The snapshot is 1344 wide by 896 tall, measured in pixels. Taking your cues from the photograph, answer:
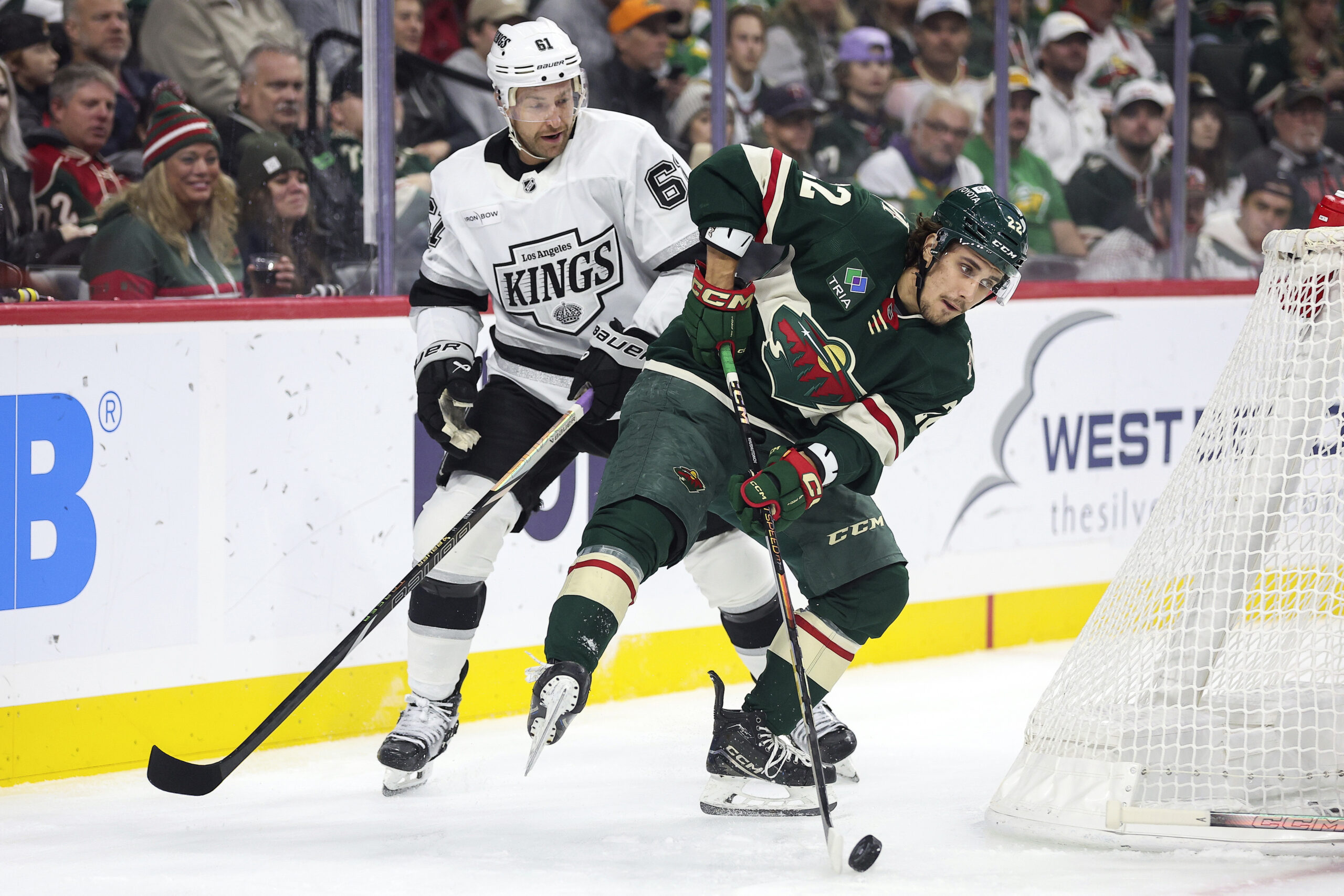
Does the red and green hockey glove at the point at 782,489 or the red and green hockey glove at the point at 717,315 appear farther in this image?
the red and green hockey glove at the point at 717,315

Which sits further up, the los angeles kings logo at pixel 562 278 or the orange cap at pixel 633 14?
the orange cap at pixel 633 14

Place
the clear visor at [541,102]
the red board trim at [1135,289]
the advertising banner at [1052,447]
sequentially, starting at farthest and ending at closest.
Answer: the red board trim at [1135,289] < the advertising banner at [1052,447] < the clear visor at [541,102]

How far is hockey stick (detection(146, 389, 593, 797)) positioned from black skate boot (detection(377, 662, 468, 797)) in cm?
25

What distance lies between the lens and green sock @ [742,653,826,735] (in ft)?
8.45

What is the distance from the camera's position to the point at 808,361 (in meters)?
2.59

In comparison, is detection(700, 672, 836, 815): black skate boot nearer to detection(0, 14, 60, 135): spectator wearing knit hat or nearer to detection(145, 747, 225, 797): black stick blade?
Result: detection(145, 747, 225, 797): black stick blade

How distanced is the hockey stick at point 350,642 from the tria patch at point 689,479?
0.36 m

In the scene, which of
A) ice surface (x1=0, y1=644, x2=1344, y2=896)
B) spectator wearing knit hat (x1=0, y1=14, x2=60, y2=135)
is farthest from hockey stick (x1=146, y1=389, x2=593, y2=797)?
spectator wearing knit hat (x1=0, y1=14, x2=60, y2=135)

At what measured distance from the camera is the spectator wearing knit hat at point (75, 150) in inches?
125

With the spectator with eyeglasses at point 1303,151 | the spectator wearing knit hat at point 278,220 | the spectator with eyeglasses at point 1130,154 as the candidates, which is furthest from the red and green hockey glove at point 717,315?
the spectator with eyeglasses at point 1303,151

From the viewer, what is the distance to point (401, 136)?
368 cm

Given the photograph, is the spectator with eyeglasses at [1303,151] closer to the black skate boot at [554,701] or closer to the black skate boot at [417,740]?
the black skate boot at [417,740]

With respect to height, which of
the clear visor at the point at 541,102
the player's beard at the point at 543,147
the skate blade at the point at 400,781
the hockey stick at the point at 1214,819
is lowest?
the skate blade at the point at 400,781

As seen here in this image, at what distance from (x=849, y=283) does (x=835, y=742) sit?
2.95 ft
